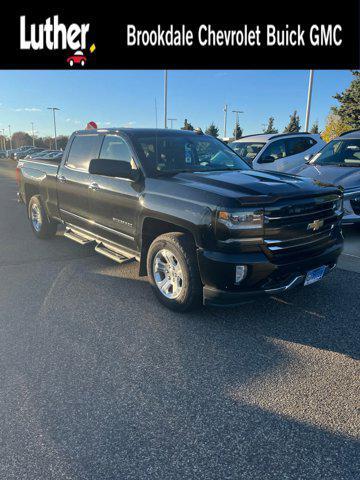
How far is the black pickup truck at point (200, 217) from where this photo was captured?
333 centimetres

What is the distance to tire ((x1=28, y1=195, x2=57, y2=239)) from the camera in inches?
270

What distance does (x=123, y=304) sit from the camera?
416 centimetres

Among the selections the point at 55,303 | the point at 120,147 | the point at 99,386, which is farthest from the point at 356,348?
the point at 120,147

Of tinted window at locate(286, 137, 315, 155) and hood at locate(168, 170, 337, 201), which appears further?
tinted window at locate(286, 137, 315, 155)

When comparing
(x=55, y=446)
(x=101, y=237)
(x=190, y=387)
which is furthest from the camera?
(x=101, y=237)

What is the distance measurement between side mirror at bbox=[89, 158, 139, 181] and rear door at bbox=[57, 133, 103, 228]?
1.04m

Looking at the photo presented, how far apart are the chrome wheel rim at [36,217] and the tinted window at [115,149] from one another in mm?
2575

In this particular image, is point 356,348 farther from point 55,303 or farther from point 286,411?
point 55,303

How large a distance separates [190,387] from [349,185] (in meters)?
5.19

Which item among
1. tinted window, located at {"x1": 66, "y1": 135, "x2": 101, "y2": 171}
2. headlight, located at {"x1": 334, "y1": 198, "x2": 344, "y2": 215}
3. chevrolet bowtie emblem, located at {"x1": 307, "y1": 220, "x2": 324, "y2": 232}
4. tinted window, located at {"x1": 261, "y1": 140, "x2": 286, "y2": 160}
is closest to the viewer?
chevrolet bowtie emblem, located at {"x1": 307, "y1": 220, "x2": 324, "y2": 232}

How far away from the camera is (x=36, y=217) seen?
7188 millimetres

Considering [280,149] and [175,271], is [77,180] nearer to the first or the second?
[175,271]

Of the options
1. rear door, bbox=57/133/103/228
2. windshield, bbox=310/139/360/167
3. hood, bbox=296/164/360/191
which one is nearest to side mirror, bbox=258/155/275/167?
windshield, bbox=310/139/360/167

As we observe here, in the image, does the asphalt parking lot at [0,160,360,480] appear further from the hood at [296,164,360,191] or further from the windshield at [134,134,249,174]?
the hood at [296,164,360,191]
